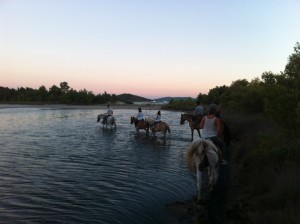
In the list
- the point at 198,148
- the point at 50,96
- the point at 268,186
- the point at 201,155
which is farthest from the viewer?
the point at 50,96

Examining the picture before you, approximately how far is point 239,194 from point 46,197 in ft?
18.1

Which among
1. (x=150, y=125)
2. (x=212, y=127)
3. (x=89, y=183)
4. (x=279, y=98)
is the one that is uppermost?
(x=279, y=98)

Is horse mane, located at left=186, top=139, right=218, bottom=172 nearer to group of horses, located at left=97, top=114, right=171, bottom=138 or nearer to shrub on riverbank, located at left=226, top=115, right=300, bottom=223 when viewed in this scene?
shrub on riverbank, located at left=226, top=115, right=300, bottom=223

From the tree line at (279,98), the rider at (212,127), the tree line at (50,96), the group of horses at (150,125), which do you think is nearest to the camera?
the rider at (212,127)

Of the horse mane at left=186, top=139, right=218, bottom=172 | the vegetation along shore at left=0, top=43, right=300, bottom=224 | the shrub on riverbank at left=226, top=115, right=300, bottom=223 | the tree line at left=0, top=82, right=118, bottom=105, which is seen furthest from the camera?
the tree line at left=0, top=82, right=118, bottom=105

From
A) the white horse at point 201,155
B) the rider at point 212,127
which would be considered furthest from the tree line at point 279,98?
the white horse at point 201,155

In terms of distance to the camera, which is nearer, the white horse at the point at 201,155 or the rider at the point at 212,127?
the white horse at the point at 201,155

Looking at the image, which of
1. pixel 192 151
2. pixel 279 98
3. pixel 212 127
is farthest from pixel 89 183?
pixel 279 98

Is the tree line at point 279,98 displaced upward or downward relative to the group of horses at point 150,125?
upward

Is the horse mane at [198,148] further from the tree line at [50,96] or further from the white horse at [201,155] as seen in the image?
the tree line at [50,96]

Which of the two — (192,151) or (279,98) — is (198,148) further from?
(279,98)

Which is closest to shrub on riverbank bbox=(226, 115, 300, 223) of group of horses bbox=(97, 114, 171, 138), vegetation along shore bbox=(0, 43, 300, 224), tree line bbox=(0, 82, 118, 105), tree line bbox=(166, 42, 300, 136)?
vegetation along shore bbox=(0, 43, 300, 224)

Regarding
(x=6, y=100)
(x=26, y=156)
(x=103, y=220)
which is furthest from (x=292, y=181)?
(x=6, y=100)

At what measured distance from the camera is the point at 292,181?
8.28 m
